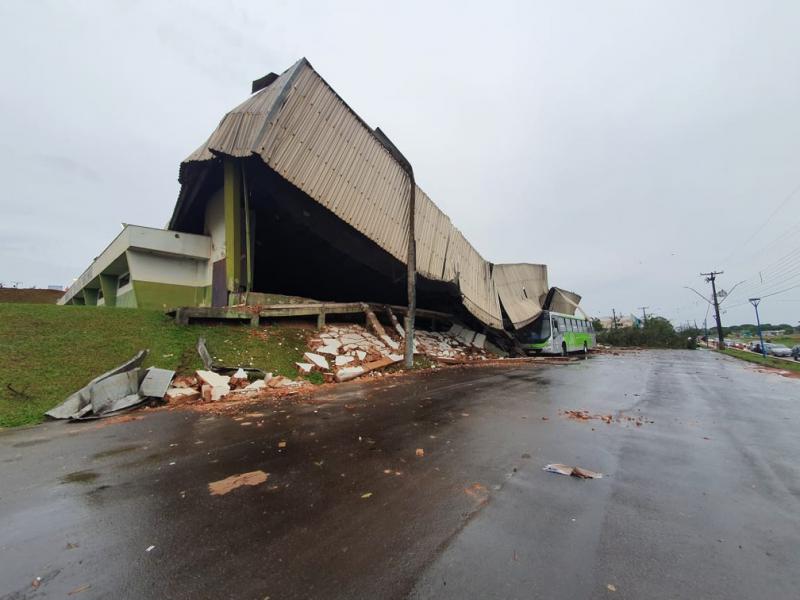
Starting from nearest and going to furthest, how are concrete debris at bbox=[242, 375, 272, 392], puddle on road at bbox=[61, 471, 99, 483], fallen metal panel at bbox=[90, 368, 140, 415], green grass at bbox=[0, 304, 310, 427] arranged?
1. puddle on road at bbox=[61, 471, 99, 483]
2. fallen metal panel at bbox=[90, 368, 140, 415]
3. green grass at bbox=[0, 304, 310, 427]
4. concrete debris at bbox=[242, 375, 272, 392]

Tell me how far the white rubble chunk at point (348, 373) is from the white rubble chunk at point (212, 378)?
275cm

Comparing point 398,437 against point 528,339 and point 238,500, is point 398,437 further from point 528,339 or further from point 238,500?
point 528,339

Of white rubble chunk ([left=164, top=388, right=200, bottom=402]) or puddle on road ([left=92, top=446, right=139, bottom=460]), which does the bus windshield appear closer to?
white rubble chunk ([left=164, top=388, right=200, bottom=402])

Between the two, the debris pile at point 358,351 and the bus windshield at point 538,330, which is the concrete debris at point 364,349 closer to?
the debris pile at point 358,351

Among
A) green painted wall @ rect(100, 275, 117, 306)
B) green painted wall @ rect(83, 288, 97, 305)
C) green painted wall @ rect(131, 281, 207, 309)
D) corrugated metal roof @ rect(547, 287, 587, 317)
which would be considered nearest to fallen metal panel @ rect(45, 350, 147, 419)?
green painted wall @ rect(131, 281, 207, 309)

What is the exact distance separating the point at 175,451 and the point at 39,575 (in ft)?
7.24

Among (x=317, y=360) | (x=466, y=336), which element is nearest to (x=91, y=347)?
(x=317, y=360)

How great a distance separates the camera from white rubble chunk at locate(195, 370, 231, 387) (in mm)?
7578

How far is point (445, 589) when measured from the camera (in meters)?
1.80

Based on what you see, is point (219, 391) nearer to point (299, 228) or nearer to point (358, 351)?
point (358, 351)

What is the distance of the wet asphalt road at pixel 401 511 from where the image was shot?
74.5 inches

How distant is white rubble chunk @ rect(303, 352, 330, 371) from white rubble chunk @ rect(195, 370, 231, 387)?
2410 millimetres

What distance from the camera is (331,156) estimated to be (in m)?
11.8

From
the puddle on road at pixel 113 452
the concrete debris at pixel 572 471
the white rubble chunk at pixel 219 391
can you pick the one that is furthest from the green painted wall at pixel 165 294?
the concrete debris at pixel 572 471
